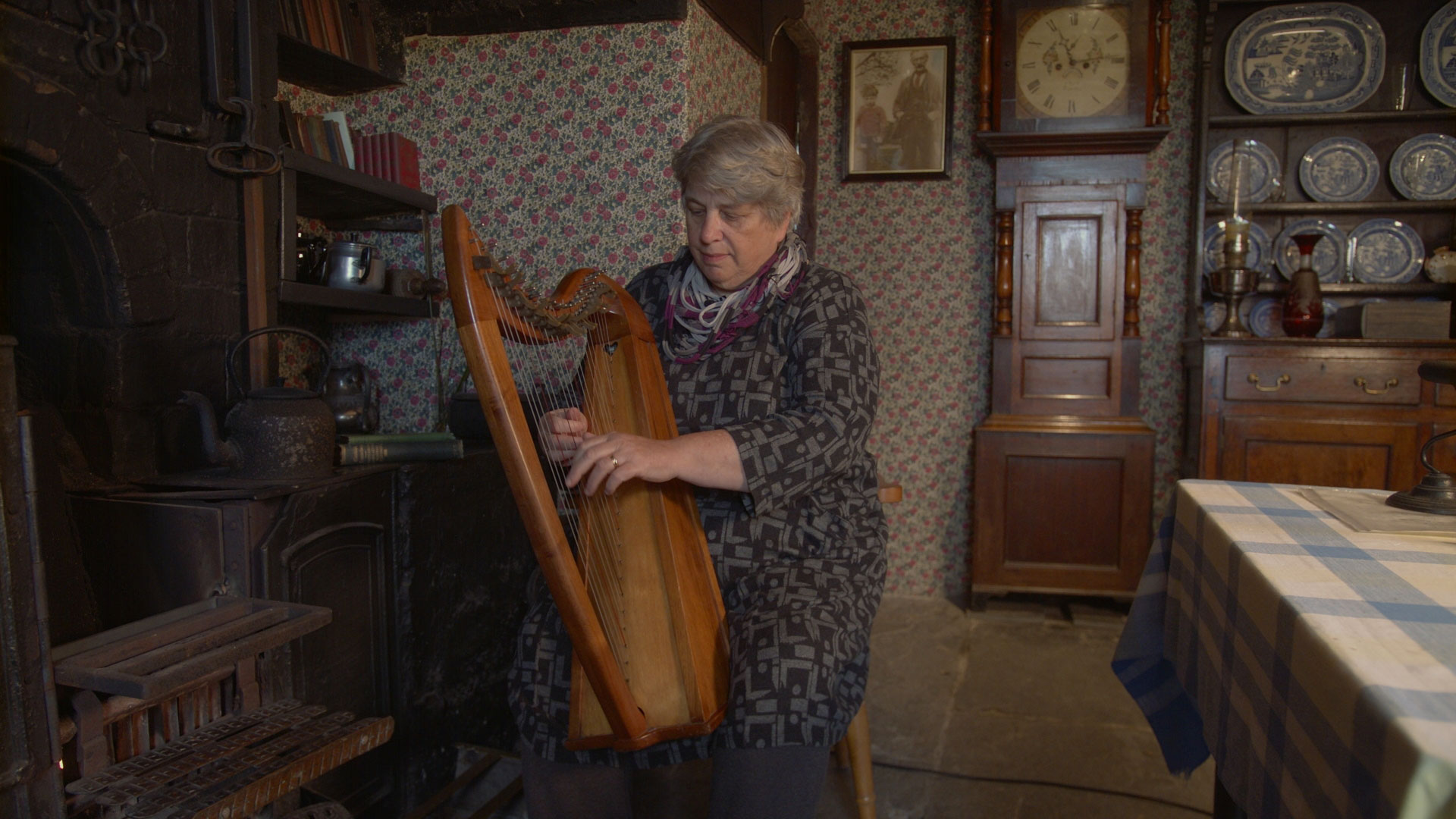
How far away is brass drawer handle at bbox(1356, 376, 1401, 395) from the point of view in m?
2.93

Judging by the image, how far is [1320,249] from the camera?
3303 mm

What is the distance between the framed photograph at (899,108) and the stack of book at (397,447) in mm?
2243

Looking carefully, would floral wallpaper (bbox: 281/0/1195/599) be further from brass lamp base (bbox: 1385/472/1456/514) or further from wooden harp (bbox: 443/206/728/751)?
brass lamp base (bbox: 1385/472/1456/514)

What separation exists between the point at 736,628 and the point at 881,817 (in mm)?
933

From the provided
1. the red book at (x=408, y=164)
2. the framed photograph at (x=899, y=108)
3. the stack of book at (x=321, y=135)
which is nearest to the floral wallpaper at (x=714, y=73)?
the framed photograph at (x=899, y=108)

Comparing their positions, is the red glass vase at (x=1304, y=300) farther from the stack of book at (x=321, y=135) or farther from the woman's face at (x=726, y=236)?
the stack of book at (x=321, y=135)

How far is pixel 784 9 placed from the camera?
3.15m

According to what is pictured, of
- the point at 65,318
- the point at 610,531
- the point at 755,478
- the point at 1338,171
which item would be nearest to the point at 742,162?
the point at 755,478

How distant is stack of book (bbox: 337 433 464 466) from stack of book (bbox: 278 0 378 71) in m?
1.06

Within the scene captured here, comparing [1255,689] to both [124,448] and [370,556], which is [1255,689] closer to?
[370,556]

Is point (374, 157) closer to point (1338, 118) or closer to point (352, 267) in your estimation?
point (352, 267)

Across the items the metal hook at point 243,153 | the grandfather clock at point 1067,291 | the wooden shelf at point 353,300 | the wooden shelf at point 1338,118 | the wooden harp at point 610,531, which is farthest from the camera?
the grandfather clock at point 1067,291

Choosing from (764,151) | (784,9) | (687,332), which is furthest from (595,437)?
(784,9)

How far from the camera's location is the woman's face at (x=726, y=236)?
146 centimetres
